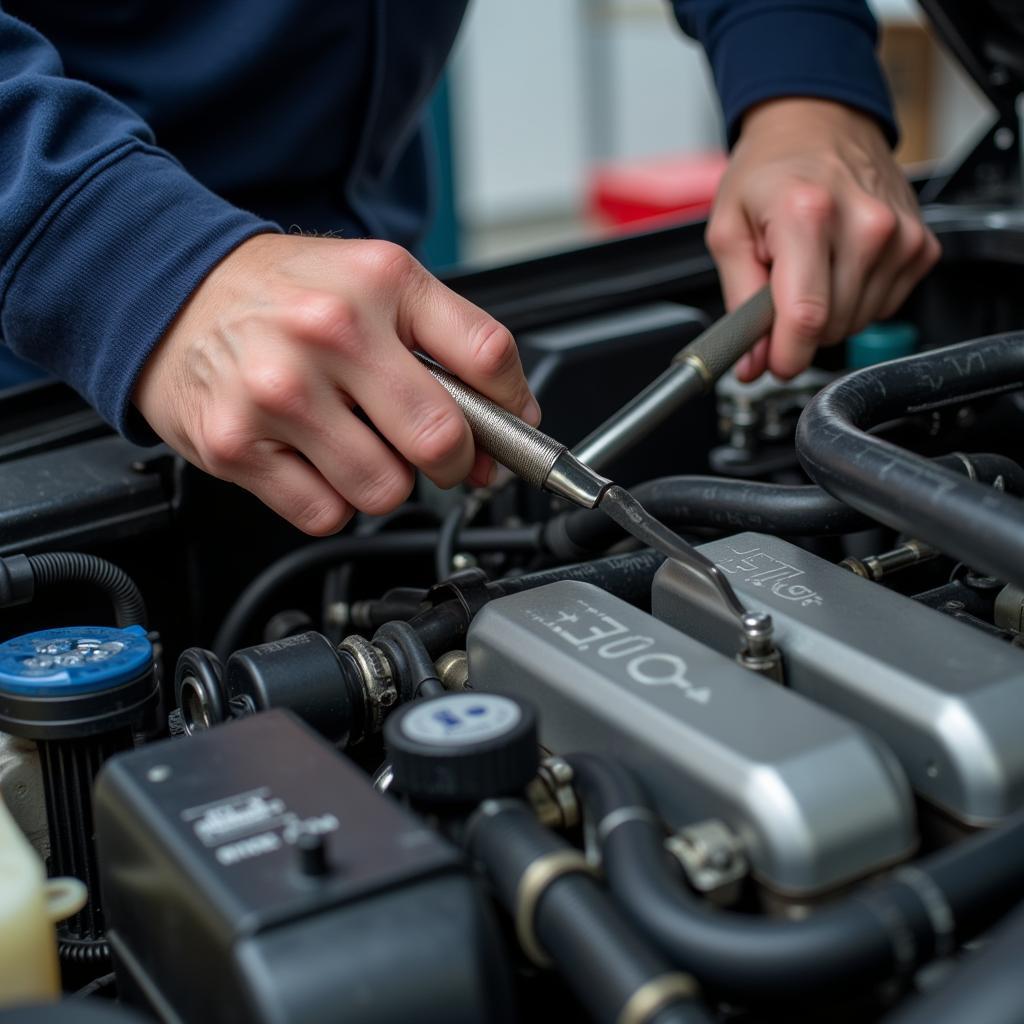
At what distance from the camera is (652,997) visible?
1.15ft

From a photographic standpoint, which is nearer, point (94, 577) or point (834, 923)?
point (834, 923)

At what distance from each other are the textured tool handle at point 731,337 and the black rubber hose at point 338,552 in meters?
0.14

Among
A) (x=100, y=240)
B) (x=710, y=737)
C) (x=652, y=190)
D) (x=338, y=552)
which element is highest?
(x=100, y=240)

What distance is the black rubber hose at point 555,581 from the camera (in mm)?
591

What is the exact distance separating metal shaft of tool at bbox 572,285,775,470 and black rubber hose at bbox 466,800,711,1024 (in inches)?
12.6

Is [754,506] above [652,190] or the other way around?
above

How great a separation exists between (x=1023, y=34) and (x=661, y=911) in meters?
0.88

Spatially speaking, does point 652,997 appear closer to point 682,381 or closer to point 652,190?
point 682,381

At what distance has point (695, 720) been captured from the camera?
0.43 meters

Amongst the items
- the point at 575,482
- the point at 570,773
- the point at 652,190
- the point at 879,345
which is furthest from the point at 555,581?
the point at 652,190

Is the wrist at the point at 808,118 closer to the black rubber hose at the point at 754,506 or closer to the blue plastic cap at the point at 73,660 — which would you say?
the black rubber hose at the point at 754,506

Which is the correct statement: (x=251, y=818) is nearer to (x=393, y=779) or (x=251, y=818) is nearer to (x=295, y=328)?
(x=393, y=779)

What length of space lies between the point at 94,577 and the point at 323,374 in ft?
0.51

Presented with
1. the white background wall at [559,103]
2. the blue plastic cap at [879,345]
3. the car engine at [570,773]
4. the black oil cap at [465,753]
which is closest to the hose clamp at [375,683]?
the car engine at [570,773]
